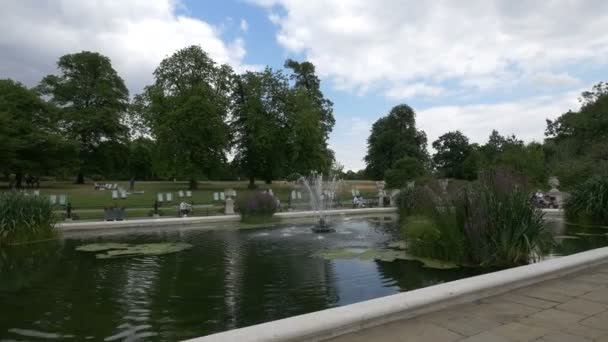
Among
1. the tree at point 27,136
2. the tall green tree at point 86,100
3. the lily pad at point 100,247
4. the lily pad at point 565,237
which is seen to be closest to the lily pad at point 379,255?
the lily pad at point 565,237

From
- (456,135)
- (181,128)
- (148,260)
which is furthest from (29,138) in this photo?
(456,135)

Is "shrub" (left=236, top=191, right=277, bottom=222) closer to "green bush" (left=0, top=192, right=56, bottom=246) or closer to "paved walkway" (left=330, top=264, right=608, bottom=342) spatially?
"green bush" (left=0, top=192, right=56, bottom=246)

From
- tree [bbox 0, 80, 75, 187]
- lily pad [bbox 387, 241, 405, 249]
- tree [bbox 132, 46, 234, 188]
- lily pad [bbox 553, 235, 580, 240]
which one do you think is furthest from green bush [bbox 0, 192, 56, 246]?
tree [bbox 0, 80, 75, 187]

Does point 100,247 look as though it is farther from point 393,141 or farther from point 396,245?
point 393,141

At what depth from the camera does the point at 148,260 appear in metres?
10.2

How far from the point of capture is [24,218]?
13.1 m

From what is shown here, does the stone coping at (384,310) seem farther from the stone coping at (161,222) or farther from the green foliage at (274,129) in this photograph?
the green foliage at (274,129)

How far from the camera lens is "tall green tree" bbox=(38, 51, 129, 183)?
4712cm

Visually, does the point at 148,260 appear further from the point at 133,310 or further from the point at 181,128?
the point at 181,128

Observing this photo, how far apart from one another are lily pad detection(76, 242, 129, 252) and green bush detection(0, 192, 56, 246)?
2.03 meters

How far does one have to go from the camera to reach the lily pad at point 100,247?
12.0m

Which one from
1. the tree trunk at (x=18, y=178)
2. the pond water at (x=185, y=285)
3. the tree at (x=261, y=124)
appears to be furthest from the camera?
the tree at (x=261, y=124)

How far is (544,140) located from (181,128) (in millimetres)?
70604

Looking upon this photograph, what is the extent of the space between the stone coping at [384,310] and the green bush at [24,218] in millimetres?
12085
